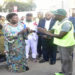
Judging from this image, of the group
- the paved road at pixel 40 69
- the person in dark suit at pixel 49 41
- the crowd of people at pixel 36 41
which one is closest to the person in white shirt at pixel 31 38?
the crowd of people at pixel 36 41

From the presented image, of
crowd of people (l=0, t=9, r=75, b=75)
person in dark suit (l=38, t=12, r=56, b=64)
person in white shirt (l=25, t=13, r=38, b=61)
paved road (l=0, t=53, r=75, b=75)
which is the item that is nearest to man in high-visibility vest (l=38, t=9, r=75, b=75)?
crowd of people (l=0, t=9, r=75, b=75)

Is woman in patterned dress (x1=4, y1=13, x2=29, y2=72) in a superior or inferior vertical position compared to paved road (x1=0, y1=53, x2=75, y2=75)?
superior

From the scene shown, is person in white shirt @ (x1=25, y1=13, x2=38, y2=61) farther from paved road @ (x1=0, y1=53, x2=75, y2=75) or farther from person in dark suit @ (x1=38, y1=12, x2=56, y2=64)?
paved road @ (x1=0, y1=53, x2=75, y2=75)

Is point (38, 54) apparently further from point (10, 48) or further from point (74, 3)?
point (74, 3)

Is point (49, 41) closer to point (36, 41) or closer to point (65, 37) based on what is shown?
point (36, 41)

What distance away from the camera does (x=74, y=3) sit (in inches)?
813

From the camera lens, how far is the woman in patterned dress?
4.42 metres

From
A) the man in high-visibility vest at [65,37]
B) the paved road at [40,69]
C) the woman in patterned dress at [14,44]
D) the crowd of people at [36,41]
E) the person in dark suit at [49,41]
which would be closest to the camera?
the man in high-visibility vest at [65,37]

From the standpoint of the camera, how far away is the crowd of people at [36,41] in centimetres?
379

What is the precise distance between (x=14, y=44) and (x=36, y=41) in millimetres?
1288

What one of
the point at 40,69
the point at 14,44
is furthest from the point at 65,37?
the point at 40,69

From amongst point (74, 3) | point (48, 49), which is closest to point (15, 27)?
point (48, 49)

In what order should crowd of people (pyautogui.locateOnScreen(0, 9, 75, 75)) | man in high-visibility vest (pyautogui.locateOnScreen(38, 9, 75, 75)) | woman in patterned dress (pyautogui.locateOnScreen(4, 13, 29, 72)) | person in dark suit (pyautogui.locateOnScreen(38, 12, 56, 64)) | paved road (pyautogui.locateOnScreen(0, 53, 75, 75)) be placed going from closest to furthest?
man in high-visibility vest (pyautogui.locateOnScreen(38, 9, 75, 75)) < crowd of people (pyautogui.locateOnScreen(0, 9, 75, 75)) < woman in patterned dress (pyautogui.locateOnScreen(4, 13, 29, 72)) < paved road (pyautogui.locateOnScreen(0, 53, 75, 75)) < person in dark suit (pyautogui.locateOnScreen(38, 12, 56, 64))

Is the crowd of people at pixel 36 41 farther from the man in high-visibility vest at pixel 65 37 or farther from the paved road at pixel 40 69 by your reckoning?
the paved road at pixel 40 69
